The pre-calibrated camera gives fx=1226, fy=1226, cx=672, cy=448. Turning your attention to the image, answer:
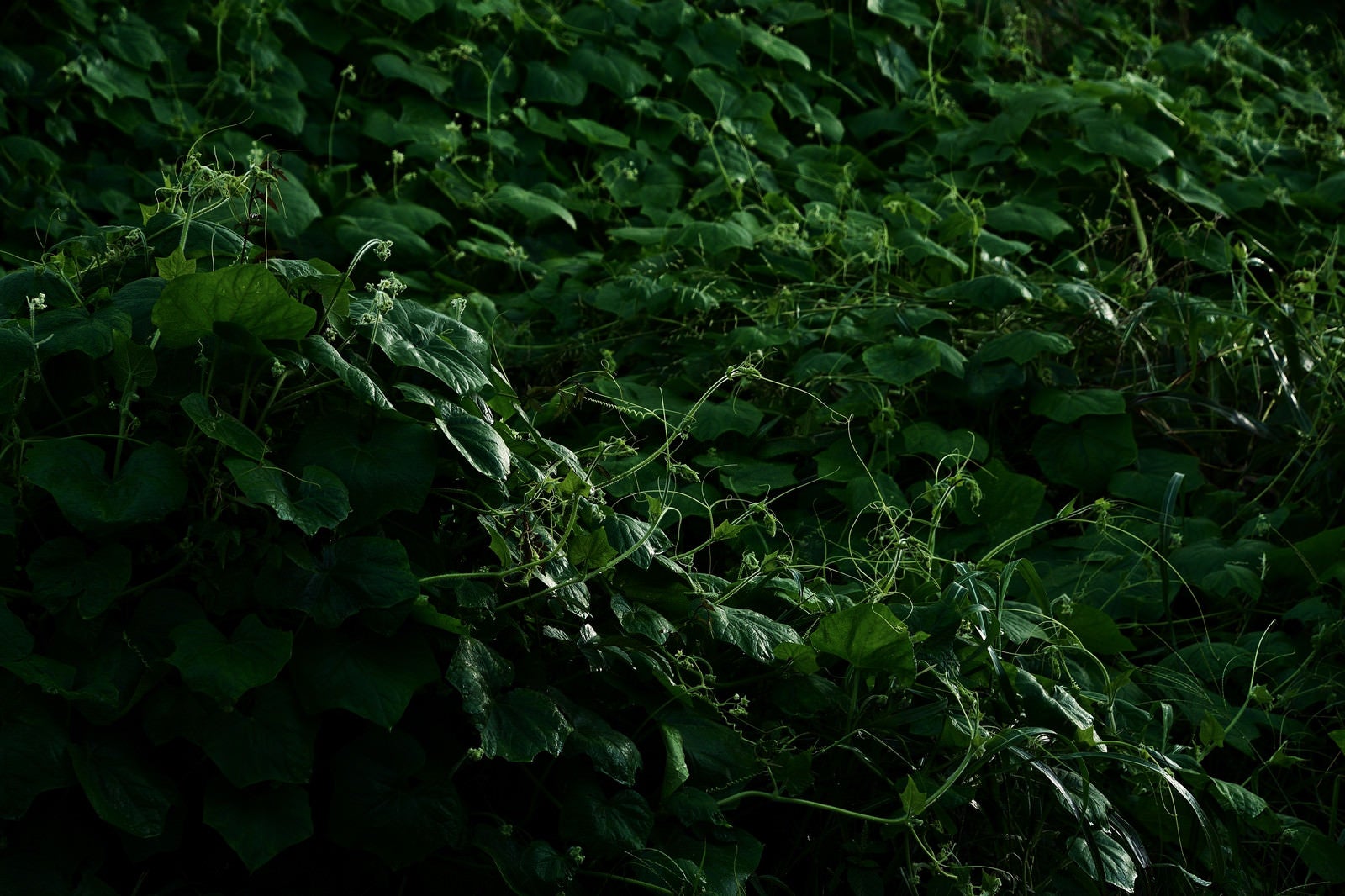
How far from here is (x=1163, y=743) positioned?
1720 mm

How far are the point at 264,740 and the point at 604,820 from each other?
0.40 meters

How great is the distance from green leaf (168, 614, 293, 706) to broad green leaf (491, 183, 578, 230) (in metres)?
2.14

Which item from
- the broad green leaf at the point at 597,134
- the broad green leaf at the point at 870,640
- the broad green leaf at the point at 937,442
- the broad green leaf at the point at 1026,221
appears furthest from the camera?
the broad green leaf at the point at 597,134

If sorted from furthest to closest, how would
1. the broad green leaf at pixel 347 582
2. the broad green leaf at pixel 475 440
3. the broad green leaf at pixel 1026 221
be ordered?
1. the broad green leaf at pixel 1026 221
2. the broad green leaf at pixel 475 440
3. the broad green leaf at pixel 347 582

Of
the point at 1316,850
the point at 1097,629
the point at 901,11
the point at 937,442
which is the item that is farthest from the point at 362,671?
the point at 901,11

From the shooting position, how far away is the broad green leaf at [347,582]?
1367mm

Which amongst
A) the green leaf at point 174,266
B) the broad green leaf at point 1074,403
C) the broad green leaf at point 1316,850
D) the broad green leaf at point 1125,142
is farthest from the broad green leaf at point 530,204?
the broad green leaf at point 1316,850

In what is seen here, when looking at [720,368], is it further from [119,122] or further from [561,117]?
[119,122]

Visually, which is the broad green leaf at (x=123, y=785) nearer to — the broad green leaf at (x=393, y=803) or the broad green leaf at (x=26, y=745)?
the broad green leaf at (x=26, y=745)

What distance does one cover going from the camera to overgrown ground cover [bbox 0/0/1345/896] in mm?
1380

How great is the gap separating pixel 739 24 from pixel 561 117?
0.71 m

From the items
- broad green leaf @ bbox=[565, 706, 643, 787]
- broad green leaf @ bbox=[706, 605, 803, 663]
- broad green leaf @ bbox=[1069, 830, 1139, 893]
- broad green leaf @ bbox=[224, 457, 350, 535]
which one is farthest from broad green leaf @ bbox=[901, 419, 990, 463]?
broad green leaf @ bbox=[224, 457, 350, 535]

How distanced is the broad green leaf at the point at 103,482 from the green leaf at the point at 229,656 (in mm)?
139

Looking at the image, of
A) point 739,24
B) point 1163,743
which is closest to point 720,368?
point 1163,743
